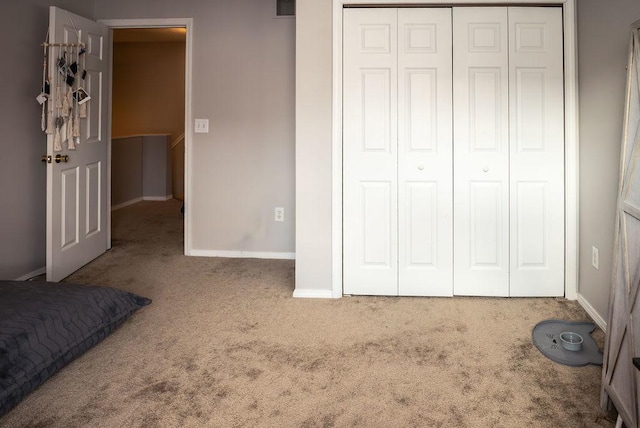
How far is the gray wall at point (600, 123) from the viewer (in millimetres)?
2613

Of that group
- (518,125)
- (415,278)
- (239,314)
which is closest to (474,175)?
(518,125)

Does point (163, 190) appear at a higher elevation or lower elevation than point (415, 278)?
higher

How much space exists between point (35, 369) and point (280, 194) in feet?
8.71

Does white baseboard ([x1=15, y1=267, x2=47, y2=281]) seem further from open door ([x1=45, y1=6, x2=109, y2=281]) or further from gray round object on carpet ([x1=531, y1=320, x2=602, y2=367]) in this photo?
gray round object on carpet ([x1=531, y1=320, x2=602, y2=367])

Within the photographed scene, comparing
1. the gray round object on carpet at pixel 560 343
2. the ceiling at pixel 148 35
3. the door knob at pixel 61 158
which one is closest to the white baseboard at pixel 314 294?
the gray round object on carpet at pixel 560 343

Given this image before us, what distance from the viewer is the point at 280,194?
4457mm

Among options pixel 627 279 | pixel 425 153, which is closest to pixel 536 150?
pixel 425 153

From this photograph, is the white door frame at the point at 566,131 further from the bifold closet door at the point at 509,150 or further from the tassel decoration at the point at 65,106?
the tassel decoration at the point at 65,106

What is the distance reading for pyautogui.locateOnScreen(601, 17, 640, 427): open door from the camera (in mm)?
1755

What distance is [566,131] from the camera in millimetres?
3189

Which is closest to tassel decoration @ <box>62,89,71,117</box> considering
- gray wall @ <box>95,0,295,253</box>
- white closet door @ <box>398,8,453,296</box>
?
gray wall @ <box>95,0,295,253</box>

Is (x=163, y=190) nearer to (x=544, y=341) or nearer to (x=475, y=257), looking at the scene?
(x=475, y=257)

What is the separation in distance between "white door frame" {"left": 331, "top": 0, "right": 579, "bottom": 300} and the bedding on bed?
1.34m

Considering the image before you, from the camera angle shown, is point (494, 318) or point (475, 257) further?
point (475, 257)
